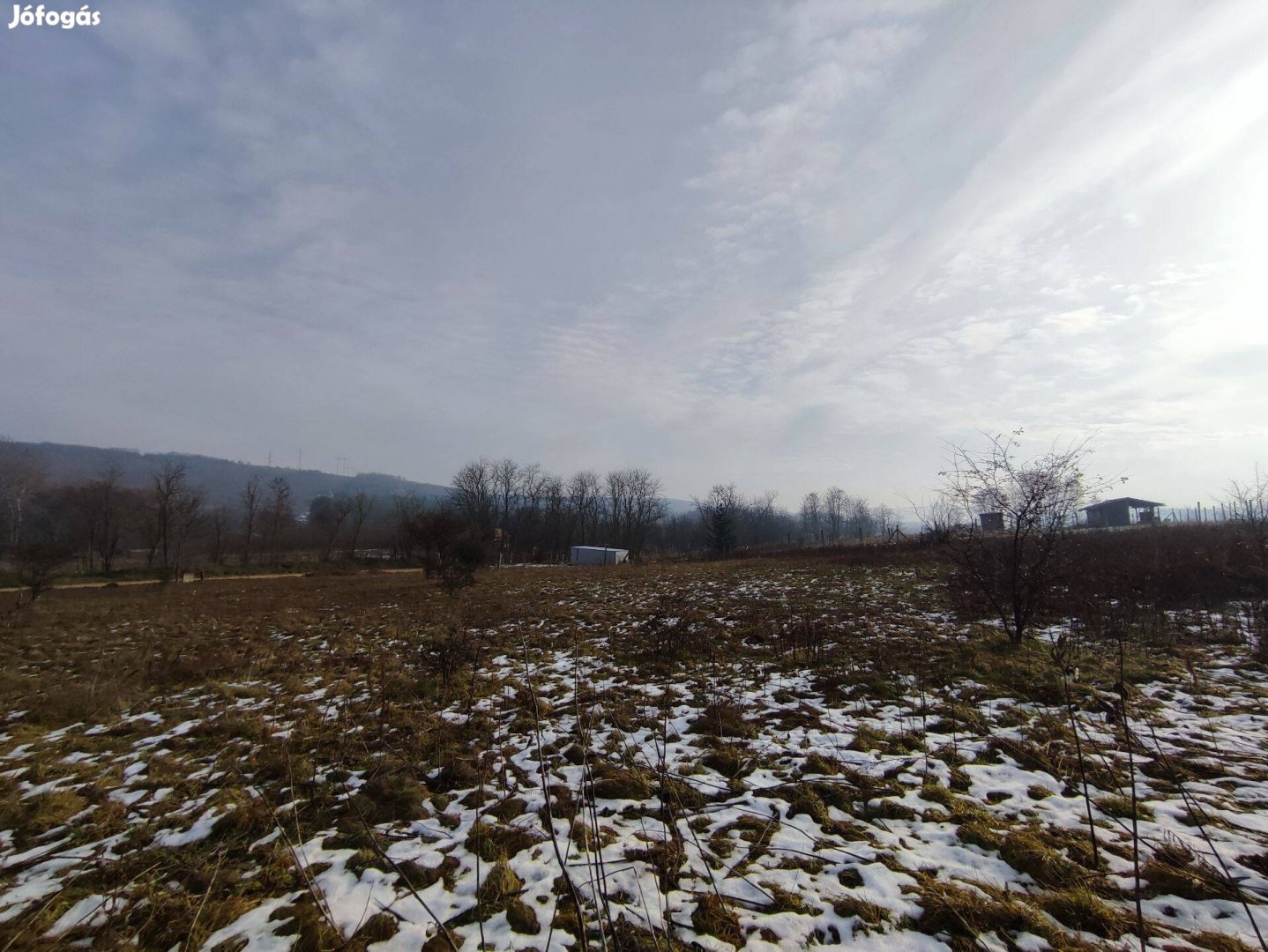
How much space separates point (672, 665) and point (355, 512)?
57.6 m

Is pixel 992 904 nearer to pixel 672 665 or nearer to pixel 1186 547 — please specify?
pixel 672 665

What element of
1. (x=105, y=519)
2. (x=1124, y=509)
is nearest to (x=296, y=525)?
(x=105, y=519)

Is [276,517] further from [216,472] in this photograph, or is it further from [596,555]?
[216,472]

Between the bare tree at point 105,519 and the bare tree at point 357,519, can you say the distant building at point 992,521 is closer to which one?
the bare tree at point 105,519

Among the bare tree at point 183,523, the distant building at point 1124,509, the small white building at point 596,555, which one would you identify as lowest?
the small white building at point 596,555

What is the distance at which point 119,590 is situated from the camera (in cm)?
2605

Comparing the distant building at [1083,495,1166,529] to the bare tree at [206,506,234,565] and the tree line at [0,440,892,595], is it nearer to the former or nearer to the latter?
the tree line at [0,440,892,595]

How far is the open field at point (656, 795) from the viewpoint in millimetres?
3061

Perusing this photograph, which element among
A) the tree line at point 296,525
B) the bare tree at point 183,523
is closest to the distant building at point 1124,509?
the tree line at point 296,525

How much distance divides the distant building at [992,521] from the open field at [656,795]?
1851 mm

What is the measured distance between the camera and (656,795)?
15.1 ft

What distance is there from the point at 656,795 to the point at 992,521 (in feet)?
26.9

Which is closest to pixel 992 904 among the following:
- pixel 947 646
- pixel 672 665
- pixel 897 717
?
pixel 897 717

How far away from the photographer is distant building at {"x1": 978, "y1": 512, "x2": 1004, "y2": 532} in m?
9.13
